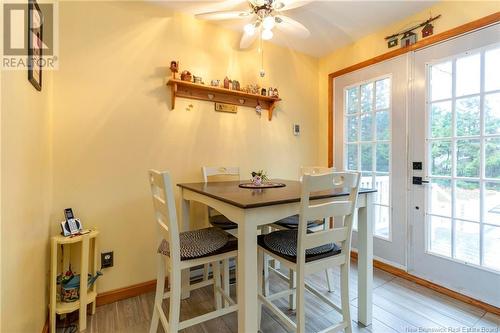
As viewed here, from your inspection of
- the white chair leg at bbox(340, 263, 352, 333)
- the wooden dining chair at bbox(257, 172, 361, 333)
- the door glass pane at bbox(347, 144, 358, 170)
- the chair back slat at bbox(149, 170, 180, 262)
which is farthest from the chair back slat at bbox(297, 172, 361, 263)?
the door glass pane at bbox(347, 144, 358, 170)

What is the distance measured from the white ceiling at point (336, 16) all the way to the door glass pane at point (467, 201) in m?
1.52

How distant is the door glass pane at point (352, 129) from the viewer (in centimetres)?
274

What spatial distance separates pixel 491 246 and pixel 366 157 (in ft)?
3.91

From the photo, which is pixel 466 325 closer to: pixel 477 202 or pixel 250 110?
pixel 477 202

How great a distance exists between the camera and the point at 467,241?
1.90 m

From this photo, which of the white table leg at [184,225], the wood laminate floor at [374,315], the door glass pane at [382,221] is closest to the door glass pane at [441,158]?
the door glass pane at [382,221]

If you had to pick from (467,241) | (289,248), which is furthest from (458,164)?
(289,248)

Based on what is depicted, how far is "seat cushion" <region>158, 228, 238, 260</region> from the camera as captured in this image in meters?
1.33

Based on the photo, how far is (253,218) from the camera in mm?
1166

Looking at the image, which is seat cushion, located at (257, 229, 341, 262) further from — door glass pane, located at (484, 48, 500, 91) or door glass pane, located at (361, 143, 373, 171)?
door glass pane, located at (484, 48, 500, 91)

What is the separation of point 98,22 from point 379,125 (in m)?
2.59

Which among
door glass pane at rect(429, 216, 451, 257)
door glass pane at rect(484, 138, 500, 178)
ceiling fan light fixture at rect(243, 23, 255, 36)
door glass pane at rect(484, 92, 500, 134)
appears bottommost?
door glass pane at rect(429, 216, 451, 257)

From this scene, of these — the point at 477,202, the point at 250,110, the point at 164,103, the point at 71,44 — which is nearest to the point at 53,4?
the point at 71,44

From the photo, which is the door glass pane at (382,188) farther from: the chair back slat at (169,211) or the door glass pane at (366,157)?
the chair back slat at (169,211)
